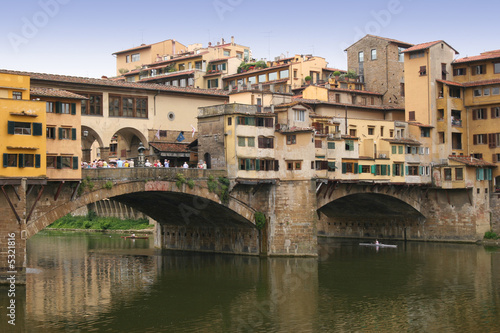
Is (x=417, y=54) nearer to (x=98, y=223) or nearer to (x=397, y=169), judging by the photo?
(x=397, y=169)

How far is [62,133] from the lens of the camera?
50.2m

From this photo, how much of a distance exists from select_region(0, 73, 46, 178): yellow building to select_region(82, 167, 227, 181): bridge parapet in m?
5.20

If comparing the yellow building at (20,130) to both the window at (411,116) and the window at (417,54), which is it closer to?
the window at (417,54)

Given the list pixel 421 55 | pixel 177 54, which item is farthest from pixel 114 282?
pixel 177 54

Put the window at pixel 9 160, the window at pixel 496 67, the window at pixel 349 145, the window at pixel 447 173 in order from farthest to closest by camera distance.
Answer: the window at pixel 496 67 → the window at pixel 447 173 → the window at pixel 349 145 → the window at pixel 9 160

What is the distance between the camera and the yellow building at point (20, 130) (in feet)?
151

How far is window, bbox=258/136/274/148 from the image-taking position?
6378 cm

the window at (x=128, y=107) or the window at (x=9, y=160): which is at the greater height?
the window at (x=128, y=107)

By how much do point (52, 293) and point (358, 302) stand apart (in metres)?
20.1

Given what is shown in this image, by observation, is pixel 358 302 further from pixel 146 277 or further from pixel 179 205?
pixel 179 205

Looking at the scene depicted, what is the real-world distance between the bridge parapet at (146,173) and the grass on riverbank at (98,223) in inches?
1522

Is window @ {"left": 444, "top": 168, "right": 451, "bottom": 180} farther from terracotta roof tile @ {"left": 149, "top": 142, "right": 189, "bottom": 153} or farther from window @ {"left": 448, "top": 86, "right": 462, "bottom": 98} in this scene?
terracotta roof tile @ {"left": 149, "top": 142, "right": 189, "bottom": 153}

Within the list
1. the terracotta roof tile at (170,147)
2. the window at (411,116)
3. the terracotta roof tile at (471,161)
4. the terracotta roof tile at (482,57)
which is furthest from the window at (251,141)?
the terracotta roof tile at (482,57)

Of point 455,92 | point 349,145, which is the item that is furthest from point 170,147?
point 455,92
